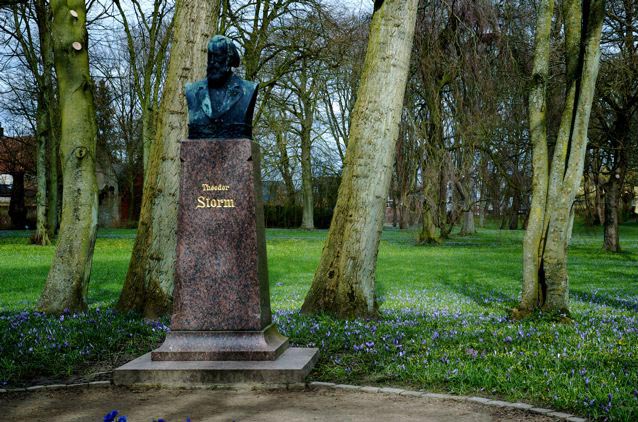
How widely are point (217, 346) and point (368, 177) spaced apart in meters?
→ 3.70

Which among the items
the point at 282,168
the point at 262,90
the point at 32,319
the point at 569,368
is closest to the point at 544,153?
the point at 569,368

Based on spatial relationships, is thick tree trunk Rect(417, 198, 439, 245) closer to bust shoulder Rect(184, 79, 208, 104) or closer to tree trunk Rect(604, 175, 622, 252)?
tree trunk Rect(604, 175, 622, 252)

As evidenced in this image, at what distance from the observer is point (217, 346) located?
6715mm

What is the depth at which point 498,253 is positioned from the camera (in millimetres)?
27438

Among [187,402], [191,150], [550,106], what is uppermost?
[550,106]

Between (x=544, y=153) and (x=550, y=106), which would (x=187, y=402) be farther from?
(x=550, y=106)

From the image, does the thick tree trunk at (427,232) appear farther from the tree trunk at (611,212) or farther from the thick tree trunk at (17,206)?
the thick tree trunk at (17,206)

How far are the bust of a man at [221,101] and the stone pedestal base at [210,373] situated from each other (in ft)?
7.40

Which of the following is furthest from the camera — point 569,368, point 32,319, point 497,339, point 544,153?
point 544,153

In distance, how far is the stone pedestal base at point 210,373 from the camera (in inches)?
247

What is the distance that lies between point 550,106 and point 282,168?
27617mm

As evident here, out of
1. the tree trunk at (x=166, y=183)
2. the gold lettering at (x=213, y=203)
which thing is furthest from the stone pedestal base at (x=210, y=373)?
the tree trunk at (x=166, y=183)

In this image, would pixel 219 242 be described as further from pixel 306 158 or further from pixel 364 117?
pixel 306 158

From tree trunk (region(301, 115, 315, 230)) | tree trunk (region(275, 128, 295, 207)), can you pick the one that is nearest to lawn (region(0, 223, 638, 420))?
tree trunk (region(275, 128, 295, 207))
